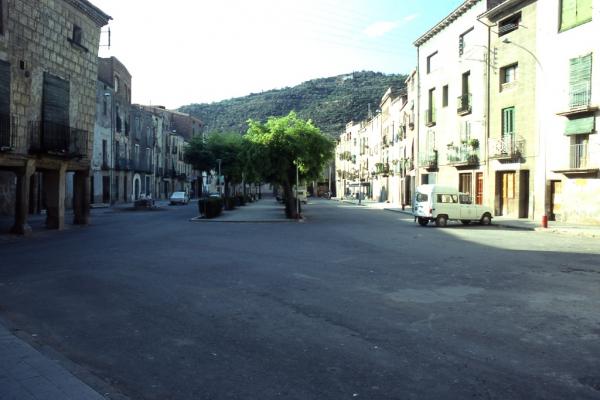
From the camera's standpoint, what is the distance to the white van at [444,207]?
78.6ft

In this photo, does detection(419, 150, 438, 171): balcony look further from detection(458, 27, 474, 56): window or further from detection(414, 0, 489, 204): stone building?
detection(458, 27, 474, 56): window

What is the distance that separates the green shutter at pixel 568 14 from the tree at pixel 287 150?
44.8 feet

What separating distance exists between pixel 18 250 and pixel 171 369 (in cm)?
1180

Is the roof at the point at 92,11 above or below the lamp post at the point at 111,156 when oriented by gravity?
above

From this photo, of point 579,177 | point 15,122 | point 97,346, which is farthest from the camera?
point 579,177

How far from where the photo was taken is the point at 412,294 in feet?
27.2

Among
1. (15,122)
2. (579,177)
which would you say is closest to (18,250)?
(15,122)

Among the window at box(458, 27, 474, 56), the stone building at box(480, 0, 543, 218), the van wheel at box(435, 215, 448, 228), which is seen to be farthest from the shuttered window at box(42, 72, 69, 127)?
the window at box(458, 27, 474, 56)

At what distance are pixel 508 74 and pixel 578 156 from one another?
27.8ft

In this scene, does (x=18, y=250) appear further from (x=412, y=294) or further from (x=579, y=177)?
(x=579, y=177)

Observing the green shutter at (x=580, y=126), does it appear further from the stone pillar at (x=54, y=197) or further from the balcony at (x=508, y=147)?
the stone pillar at (x=54, y=197)

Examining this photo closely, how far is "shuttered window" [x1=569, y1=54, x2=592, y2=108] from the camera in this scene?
939 inches

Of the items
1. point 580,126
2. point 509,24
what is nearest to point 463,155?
point 509,24

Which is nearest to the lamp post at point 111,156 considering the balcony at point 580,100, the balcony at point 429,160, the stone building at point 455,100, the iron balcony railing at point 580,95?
the stone building at point 455,100
